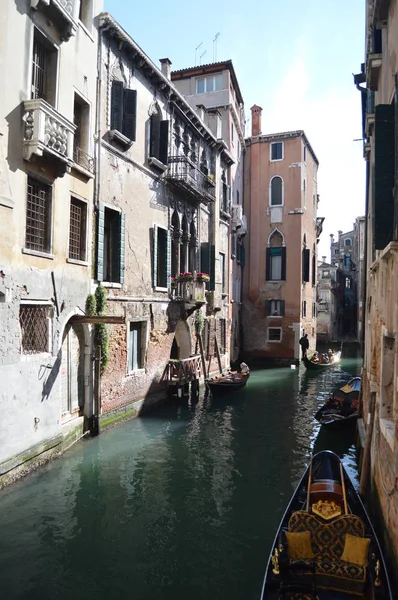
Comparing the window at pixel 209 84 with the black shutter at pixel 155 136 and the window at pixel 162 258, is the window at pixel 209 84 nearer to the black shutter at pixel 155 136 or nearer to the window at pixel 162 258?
the black shutter at pixel 155 136

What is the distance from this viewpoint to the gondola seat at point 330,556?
4.32 metres

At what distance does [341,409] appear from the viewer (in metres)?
12.2

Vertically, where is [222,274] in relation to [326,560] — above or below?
above

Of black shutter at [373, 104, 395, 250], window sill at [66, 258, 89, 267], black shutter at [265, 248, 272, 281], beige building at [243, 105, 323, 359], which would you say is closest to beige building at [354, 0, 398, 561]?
black shutter at [373, 104, 395, 250]

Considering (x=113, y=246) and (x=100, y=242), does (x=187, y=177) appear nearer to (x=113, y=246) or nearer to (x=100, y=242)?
(x=113, y=246)

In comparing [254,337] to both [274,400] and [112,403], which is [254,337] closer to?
[274,400]

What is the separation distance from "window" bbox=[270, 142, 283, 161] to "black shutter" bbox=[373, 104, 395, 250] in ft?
67.8

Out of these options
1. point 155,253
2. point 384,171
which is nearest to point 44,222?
point 155,253

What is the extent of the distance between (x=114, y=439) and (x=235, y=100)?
17438 millimetres

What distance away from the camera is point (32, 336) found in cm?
809

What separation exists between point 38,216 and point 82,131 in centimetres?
268

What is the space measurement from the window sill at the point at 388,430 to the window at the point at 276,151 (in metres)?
21.4

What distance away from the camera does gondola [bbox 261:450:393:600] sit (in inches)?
166

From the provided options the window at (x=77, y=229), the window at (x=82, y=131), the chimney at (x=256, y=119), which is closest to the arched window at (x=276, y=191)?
the chimney at (x=256, y=119)
